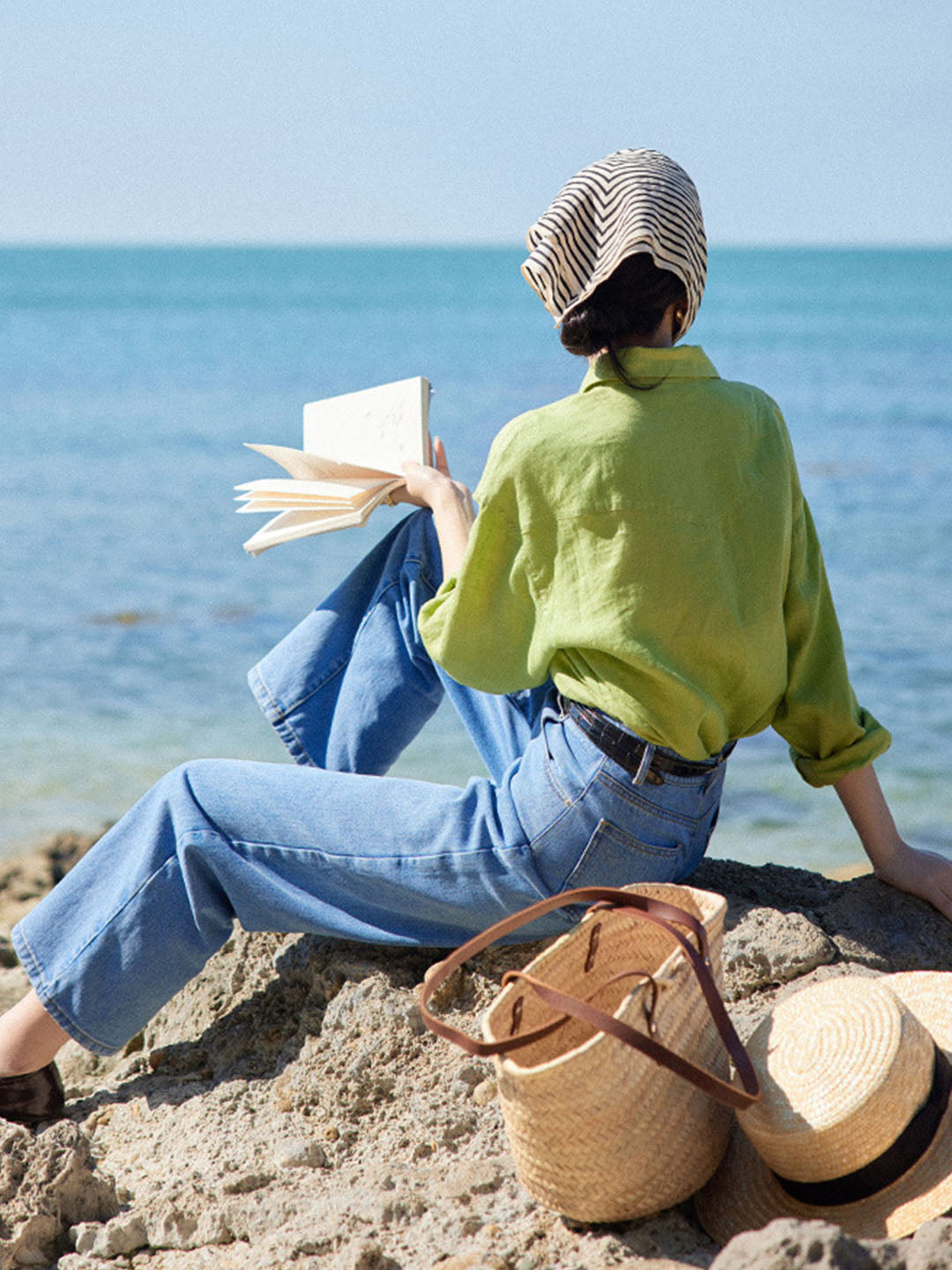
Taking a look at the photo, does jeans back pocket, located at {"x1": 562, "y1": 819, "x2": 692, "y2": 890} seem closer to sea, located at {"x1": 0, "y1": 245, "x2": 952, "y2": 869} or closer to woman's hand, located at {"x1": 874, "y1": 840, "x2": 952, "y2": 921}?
woman's hand, located at {"x1": 874, "y1": 840, "x2": 952, "y2": 921}

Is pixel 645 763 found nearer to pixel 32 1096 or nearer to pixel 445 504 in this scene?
pixel 445 504

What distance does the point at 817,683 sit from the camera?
8.39ft

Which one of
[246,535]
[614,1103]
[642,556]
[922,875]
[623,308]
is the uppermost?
[623,308]

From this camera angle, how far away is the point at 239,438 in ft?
59.1

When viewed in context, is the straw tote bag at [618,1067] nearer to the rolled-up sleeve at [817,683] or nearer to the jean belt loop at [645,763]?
the jean belt loop at [645,763]

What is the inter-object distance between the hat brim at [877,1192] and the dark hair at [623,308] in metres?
1.14

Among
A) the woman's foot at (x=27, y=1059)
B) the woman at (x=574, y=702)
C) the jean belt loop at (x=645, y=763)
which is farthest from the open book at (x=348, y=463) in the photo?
the woman's foot at (x=27, y=1059)

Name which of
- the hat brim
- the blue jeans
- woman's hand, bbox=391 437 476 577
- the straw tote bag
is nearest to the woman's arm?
the blue jeans

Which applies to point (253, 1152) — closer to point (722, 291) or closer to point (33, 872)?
point (33, 872)

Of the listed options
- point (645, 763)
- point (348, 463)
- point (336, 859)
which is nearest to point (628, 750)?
point (645, 763)

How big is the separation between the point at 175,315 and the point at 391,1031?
144 feet

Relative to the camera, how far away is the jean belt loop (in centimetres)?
234

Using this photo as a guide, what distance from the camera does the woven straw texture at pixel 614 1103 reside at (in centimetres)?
Result: 182

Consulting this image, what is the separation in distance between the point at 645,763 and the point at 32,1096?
137 cm
